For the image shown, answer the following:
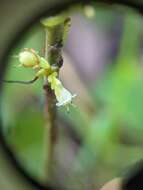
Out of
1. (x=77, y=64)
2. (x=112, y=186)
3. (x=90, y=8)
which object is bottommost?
(x=112, y=186)

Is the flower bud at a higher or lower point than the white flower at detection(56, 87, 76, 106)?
higher

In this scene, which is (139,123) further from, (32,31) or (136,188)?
(32,31)

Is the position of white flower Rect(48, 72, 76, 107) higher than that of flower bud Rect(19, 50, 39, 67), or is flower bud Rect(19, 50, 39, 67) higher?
flower bud Rect(19, 50, 39, 67)

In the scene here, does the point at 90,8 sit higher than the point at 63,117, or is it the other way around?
the point at 90,8

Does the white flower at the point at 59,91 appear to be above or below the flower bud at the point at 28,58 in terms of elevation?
below

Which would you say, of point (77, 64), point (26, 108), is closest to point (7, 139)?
point (26, 108)
